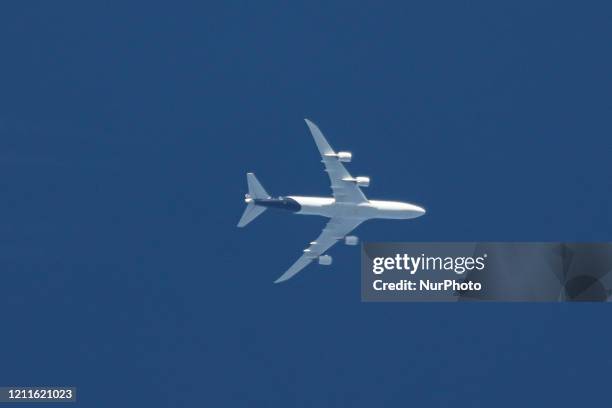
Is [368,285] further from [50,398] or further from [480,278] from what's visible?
[50,398]

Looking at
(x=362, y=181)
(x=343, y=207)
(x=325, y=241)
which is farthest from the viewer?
(x=325, y=241)

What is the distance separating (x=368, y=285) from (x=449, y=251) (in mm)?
5502

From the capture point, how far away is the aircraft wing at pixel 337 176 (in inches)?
7337

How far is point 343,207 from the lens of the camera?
188250mm

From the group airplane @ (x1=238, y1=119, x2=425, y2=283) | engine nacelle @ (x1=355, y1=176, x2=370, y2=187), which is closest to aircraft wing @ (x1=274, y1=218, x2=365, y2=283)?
airplane @ (x1=238, y1=119, x2=425, y2=283)

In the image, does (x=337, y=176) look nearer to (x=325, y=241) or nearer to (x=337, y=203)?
(x=337, y=203)

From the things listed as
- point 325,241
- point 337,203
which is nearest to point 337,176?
point 337,203

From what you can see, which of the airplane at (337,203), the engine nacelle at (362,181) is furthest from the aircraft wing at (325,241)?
the engine nacelle at (362,181)

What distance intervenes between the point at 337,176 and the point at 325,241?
5683mm

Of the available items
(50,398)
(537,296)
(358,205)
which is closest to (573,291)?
(537,296)

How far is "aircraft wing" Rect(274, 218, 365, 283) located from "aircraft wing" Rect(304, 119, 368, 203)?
1951 millimetres

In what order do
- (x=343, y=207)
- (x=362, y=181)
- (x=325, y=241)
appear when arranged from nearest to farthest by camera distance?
(x=362, y=181), (x=343, y=207), (x=325, y=241)

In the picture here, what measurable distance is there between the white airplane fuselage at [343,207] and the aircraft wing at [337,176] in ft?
1.35

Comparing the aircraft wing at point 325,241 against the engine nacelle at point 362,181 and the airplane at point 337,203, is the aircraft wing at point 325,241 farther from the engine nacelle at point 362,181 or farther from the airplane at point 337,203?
the engine nacelle at point 362,181
